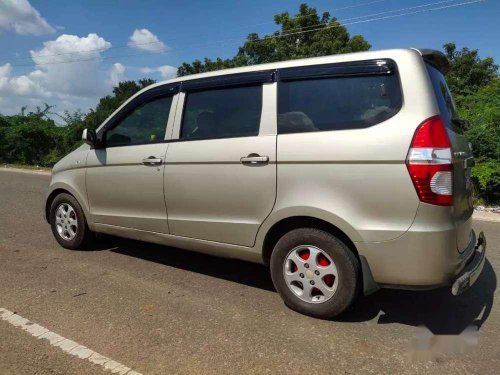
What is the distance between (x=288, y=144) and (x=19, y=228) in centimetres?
498

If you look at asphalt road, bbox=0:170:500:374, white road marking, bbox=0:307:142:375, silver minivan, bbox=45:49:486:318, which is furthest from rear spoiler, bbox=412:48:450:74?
white road marking, bbox=0:307:142:375

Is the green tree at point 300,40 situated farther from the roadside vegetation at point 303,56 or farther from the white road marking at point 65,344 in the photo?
the white road marking at point 65,344

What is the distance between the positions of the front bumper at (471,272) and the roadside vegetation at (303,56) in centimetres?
200

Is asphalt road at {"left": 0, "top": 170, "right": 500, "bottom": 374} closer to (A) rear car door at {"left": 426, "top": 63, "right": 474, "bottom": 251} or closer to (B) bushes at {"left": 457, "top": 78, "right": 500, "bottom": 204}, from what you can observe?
(A) rear car door at {"left": 426, "top": 63, "right": 474, "bottom": 251}

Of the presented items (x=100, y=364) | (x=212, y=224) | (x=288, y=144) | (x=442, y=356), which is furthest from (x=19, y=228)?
(x=442, y=356)

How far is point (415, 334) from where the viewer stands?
3320mm

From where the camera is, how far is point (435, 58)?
138 inches

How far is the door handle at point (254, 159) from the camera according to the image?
11.8ft

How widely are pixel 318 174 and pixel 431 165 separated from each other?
77 cm

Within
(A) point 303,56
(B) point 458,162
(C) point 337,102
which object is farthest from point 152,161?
(A) point 303,56

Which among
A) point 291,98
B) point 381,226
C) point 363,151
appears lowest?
point 381,226

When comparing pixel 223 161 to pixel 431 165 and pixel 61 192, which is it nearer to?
pixel 431 165

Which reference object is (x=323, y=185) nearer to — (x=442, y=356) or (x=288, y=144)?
(x=288, y=144)

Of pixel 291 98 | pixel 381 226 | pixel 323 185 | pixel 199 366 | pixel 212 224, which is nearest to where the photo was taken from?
pixel 199 366
